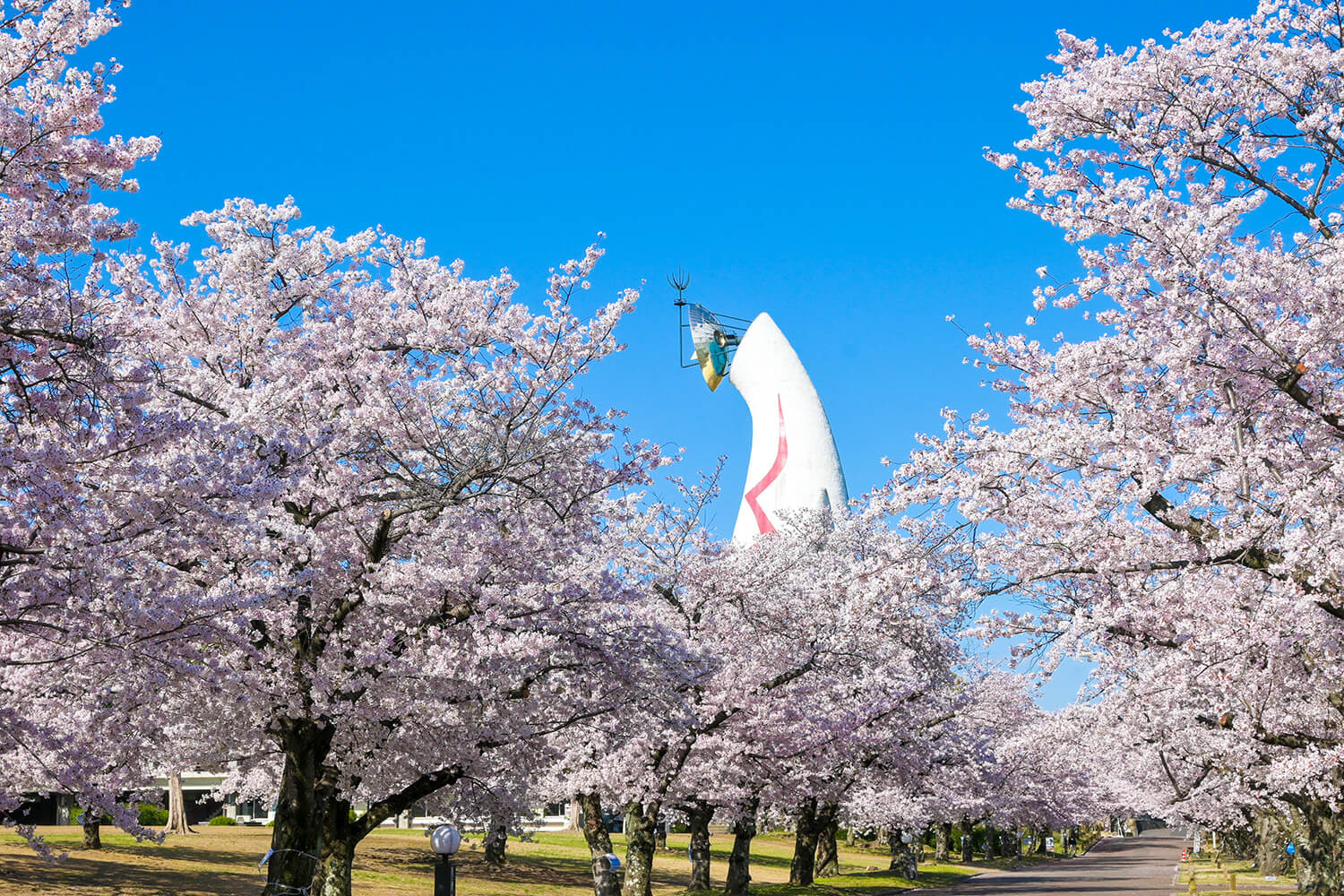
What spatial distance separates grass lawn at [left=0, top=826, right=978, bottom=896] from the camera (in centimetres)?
2375

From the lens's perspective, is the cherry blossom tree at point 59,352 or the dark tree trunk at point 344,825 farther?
the dark tree trunk at point 344,825

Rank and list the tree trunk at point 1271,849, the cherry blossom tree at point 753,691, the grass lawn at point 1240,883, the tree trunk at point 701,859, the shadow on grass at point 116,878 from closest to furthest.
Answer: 1. the cherry blossom tree at point 753,691
2. the shadow on grass at point 116,878
3. the tree trunk at point 701,859
4. the grass lawn at point 1240,883
5. the tree trunk at point 1271,849

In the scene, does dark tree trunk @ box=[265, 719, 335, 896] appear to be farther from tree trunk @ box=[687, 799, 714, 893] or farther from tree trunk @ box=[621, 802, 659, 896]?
tree trunk @ box=[687, 799, 714, 893]

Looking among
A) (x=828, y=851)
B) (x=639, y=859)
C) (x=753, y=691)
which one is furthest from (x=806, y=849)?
(x=753, y=691)

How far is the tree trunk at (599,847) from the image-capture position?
2288 centimetres

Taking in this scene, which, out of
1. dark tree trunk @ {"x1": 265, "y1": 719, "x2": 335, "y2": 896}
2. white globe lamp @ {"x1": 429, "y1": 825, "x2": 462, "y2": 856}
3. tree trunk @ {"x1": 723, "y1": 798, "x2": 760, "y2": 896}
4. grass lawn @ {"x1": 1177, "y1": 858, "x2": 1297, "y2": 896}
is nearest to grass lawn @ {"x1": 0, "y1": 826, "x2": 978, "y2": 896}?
tree trunk @ {"x1": 723, "y1": 798, "x2": 760, "y2": 896}

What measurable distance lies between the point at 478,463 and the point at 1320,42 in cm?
960

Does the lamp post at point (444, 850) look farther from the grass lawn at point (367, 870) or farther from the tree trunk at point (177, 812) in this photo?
the tree trunk at point (177, 812)

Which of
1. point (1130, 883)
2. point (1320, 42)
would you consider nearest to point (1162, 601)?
point (1320, 42)

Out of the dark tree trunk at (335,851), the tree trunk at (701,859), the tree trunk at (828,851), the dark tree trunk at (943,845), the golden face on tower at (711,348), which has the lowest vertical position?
the dark tree trunk at (943,845)

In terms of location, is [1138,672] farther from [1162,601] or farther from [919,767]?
[919,767]

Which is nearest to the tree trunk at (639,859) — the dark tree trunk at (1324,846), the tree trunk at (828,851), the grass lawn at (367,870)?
the grass lawn at (367,870)

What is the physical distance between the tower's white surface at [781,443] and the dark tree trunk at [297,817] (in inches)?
1636

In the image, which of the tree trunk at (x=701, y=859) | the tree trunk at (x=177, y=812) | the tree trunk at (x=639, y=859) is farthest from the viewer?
the tree trunk at (x=177, y=812)
